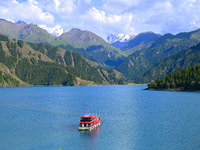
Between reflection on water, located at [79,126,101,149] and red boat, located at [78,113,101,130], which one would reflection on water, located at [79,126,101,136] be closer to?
reflection on water, located at [79,126,101,149]

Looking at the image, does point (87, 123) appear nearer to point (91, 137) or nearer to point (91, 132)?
point (91, 132)

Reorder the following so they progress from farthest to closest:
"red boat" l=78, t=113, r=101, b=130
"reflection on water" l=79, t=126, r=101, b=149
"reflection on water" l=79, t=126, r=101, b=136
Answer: "red boat" l=78, t=113, r=101, b=130 < "reflection on water" l=79, t=126, r=101, b=136 < "reflection on water" l=79, t=126, r=101, b=149

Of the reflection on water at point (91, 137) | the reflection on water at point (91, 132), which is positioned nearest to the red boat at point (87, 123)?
the reflection on water at point (91, 132)

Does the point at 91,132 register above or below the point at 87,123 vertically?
below

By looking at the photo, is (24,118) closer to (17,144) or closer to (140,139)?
(17,144)

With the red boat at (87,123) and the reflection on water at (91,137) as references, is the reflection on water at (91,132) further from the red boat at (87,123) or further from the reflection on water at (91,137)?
the red boat at (87,123)

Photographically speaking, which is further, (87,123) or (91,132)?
(87,123)

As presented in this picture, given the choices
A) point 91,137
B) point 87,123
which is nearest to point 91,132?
point 87,123

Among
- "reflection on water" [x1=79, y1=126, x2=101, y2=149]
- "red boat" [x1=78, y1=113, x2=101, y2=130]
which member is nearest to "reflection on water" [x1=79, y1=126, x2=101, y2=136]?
"reflection on water" [x1=79, y1=126, x2=101, y2=149]

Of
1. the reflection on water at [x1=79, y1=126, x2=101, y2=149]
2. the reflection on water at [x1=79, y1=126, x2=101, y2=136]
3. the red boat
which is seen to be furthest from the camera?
the red boat

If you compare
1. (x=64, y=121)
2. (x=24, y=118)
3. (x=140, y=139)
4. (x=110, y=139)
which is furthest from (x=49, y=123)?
(x=140, y=139)

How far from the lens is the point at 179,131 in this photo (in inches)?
2955

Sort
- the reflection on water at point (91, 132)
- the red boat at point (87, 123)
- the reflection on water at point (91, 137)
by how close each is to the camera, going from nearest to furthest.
A: 1. the reflection on water at point (91, 137)
2. the reflection on water at point (91, 132)
3. the red boat at point (87, 123)

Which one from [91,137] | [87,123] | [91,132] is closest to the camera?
[91,137]
